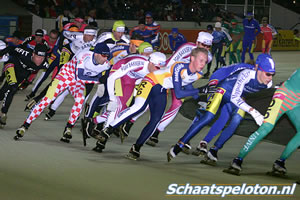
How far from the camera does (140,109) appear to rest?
30.2ft

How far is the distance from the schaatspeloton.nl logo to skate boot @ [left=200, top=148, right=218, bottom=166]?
1.26 metres

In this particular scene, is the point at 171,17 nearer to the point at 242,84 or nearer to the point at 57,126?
the point at 57,126

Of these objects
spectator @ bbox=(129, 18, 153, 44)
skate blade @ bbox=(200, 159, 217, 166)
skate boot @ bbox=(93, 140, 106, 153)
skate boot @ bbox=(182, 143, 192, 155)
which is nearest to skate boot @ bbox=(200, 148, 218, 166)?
skate blade @ bbox=(200, 159, 217, 166)

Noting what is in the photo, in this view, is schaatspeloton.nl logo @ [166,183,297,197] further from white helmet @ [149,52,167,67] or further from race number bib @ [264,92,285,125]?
white helmet @ [149,52,167,67]

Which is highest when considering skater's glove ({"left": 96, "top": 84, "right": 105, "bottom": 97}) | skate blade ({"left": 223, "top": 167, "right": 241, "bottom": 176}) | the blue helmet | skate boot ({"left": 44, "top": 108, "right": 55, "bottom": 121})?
the blue helmet

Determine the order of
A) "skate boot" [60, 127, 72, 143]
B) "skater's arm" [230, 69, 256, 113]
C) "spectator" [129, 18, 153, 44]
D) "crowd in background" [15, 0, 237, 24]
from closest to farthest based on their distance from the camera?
"skater's arm" [230, 69, 256, 113], "skate boot" [60, 127, 72, 143], "spectator" [129, 18, 153, 44], "crowd in background" [15, 0, 237, 24]

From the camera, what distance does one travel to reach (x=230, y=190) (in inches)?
290

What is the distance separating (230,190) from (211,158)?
1606 mm

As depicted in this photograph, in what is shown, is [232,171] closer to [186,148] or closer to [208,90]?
[186,148]

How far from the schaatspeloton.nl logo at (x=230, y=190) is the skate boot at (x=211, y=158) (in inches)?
49.4

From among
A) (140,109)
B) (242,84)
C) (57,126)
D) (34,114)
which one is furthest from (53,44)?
(242,84)

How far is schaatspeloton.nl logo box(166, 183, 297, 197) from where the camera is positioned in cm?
721

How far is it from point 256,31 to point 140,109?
17023mm

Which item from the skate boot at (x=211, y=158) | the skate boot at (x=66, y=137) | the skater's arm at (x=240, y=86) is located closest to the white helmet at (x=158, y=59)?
the skater's arm at (x=240, y=86)
